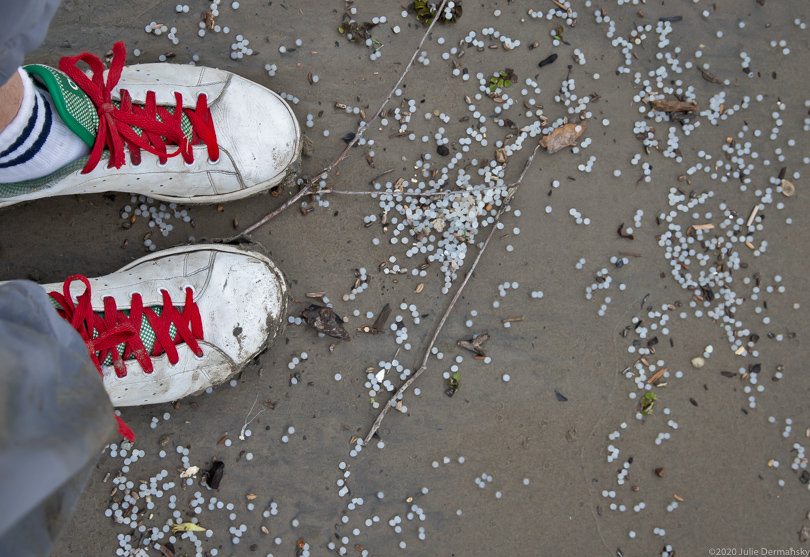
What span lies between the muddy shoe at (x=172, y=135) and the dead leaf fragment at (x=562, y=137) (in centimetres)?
113

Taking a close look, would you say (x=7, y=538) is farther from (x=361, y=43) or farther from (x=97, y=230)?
(x=361, y=43)

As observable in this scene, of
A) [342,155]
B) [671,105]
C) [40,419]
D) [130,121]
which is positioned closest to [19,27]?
[130,121]

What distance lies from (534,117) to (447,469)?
5.57ft

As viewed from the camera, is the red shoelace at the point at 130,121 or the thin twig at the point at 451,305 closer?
the red shoelace at the point at 130,121

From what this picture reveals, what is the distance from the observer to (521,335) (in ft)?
8.04

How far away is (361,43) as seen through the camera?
2428mm

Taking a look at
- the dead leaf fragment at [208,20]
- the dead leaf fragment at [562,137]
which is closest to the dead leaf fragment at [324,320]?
the dead leaf fragment at [562,137]

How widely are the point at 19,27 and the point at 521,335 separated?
210 centimetres

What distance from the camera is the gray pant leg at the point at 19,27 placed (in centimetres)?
129

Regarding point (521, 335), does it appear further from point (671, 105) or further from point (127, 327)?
point (127, 327)

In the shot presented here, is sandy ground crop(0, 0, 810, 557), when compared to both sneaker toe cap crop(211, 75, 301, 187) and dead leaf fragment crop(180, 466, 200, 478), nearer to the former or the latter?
dead leaf fragment crop(180, 466, 200, 478)

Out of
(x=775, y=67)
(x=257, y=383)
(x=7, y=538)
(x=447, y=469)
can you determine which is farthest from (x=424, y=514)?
(x=775, y=67)

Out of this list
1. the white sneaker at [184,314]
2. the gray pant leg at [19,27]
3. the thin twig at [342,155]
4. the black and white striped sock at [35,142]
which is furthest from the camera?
the thin twig at [342,155]

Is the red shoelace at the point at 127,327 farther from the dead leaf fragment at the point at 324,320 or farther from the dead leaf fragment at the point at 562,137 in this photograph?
the dead leaf fragment at the point at 562,137
